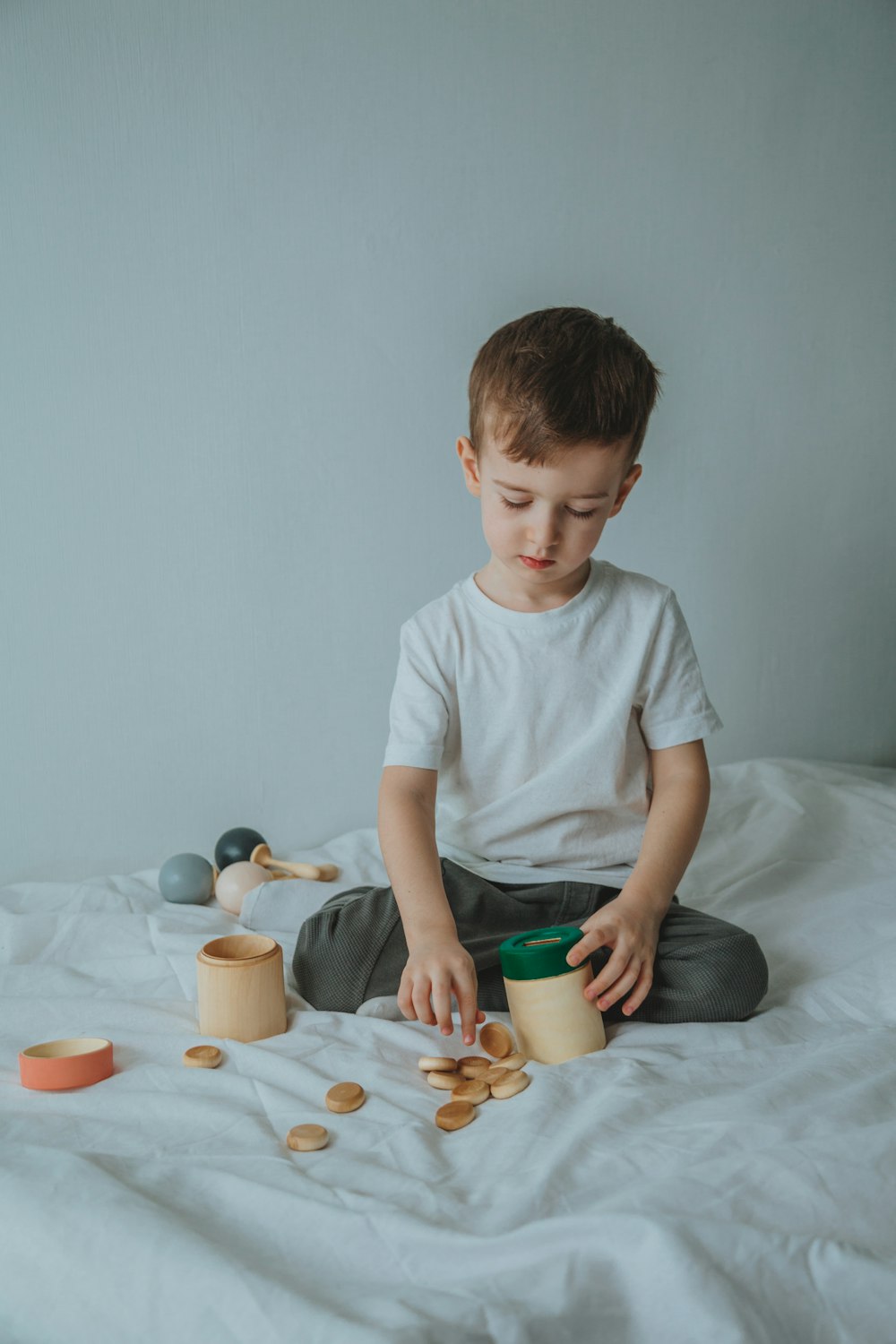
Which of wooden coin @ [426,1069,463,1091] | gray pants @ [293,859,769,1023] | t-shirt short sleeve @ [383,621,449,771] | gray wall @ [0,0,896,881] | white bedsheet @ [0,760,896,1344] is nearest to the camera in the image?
white bedsheet @ [0,760,896,1344]

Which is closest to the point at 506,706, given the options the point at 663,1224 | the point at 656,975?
the point at 656,975

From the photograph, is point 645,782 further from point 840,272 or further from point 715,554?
point 840,272

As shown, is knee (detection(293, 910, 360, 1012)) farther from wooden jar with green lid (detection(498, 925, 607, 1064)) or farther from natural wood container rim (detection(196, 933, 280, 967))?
wooden jar with green lid (detection(498, 925, 607, 1064))

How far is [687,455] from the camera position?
5.23 ft

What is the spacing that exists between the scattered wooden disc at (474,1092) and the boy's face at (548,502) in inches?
17.0

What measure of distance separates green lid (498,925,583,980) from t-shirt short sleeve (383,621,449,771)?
0.23 meters

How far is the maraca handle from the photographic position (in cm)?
130

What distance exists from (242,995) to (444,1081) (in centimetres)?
18

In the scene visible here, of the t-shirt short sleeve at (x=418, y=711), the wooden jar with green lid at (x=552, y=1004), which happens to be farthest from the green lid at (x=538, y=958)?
the t-shirt short sleeve at (x=418, y=711)

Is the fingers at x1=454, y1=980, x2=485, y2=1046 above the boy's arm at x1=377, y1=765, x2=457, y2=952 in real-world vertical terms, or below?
below

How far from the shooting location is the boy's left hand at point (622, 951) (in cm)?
83

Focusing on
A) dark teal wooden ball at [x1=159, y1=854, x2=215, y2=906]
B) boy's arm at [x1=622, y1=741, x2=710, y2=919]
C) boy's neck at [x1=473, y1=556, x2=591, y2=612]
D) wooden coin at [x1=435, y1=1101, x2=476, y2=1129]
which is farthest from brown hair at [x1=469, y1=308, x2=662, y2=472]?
dark teal wooden ball at [x1=159, y1=854, x2=215, y2=906]

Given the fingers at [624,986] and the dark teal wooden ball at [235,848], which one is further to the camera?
the dark teal wooden ball at [235,848]

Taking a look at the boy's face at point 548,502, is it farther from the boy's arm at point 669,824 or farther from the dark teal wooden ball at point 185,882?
the dark teal wooden ball at point 185,882
